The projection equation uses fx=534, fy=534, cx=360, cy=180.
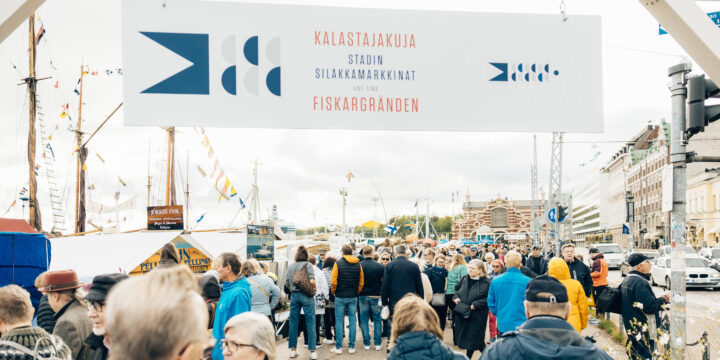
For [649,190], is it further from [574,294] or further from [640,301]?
[574,294]

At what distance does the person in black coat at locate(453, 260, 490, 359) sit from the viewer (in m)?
8.30

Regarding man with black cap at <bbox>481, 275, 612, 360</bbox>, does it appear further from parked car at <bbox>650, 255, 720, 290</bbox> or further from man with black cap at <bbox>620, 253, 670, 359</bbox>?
parked car at <bbox>650, 255, 720, 290</bbox>

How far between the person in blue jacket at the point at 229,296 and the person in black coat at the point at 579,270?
23.1ft

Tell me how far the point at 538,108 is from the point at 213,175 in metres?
22.8

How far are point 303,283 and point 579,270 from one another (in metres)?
5.15

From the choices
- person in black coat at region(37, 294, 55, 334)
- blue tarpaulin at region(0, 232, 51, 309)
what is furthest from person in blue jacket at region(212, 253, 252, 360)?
blue tarpaulin at region(0, 232, 51, 309)

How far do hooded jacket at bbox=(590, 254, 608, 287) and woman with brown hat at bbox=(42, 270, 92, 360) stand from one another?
9818 mm

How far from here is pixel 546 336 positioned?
9.66 ft

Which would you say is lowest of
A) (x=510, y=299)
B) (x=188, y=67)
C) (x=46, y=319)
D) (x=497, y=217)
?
(x=497, y=217)

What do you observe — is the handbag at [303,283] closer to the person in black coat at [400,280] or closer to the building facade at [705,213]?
the person in black coat at [400,280]

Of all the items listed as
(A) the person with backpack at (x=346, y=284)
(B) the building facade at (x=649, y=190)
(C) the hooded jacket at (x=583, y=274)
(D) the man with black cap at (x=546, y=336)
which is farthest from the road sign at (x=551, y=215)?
(B) the building facade at (x=649, y=190)

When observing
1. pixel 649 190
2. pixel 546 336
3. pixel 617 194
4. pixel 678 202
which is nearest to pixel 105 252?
pixel 678 202

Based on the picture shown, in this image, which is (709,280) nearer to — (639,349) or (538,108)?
(639,349)

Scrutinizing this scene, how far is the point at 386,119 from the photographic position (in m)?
3.66
